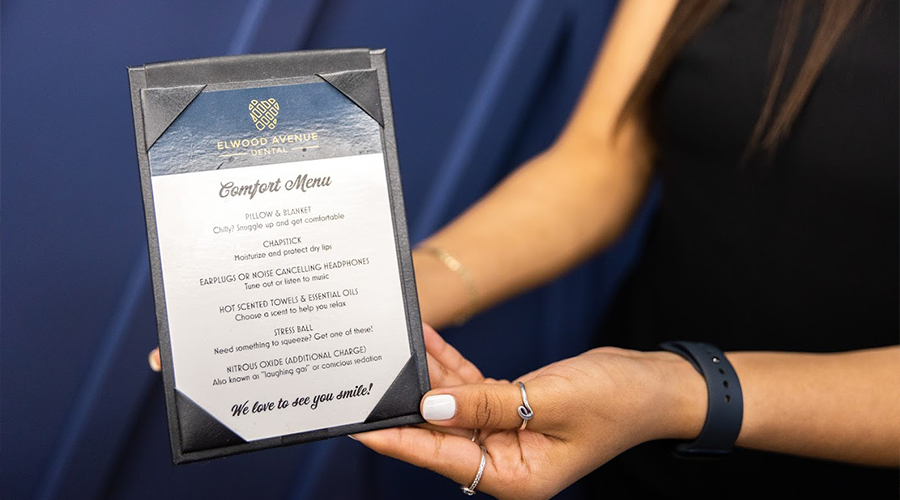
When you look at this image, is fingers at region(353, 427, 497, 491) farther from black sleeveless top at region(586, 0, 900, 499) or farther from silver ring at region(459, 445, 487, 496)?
black sleeveless top at region(586, 0, 900, 499)

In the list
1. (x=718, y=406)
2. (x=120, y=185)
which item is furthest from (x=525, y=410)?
(x=120, y=185)

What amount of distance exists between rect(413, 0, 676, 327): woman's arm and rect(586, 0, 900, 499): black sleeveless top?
0.19 ft

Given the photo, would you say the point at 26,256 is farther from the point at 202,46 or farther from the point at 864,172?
the point at 864,172

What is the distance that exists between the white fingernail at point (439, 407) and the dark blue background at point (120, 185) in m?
0.57

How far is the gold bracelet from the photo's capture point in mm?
984

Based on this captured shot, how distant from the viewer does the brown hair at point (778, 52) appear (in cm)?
85

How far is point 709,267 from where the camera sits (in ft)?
3.36

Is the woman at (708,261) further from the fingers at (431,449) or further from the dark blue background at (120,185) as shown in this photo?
the dark blue background at (120,185)

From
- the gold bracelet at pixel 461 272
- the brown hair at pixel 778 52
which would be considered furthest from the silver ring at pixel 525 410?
the brown hair at pixel 778 52

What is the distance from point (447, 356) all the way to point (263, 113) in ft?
0.96

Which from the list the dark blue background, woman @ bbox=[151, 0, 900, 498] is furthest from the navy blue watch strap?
the dark blue background

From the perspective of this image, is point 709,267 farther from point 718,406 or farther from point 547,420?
point 547,420

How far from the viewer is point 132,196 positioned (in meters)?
1.04

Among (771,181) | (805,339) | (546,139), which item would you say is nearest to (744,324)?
(805,339)
